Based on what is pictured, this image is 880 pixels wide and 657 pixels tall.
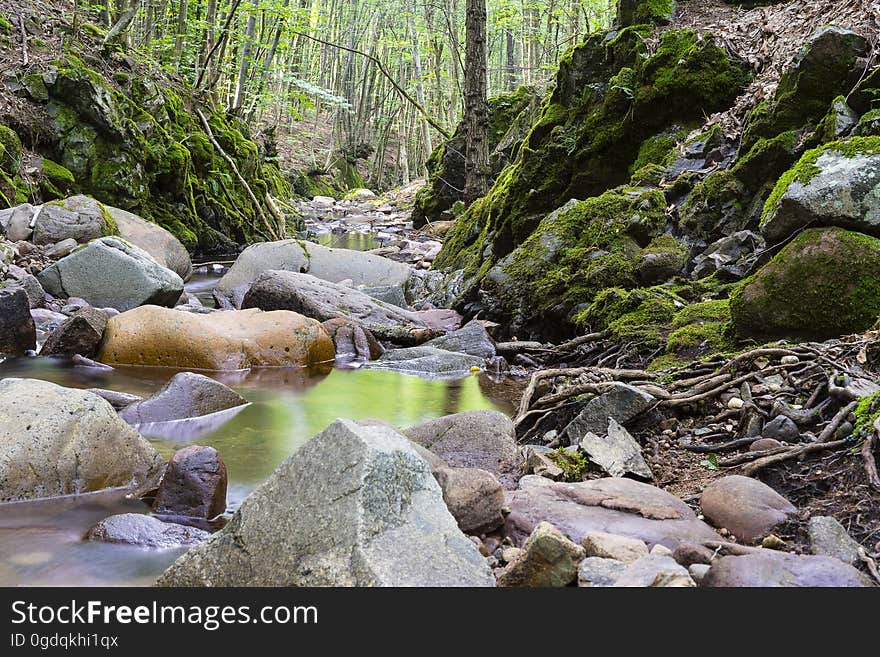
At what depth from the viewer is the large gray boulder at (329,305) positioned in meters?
8.59

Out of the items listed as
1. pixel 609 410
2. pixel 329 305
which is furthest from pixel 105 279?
pixel 609 410

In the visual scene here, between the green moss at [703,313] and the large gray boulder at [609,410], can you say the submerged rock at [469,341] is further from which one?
the large gray boulder at [609,410]

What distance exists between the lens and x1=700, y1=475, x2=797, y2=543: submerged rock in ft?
9.41

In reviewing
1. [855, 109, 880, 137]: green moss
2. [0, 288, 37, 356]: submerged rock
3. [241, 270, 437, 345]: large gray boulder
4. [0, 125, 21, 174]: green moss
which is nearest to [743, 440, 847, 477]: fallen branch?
[855, 109, 880, 137]: green moss

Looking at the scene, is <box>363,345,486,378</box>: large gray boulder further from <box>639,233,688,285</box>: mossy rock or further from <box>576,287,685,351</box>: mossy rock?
<box>639,233,688,285</box>: mossy rock

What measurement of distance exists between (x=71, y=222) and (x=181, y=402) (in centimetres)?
595

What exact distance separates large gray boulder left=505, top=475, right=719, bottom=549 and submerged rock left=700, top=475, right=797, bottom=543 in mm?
96

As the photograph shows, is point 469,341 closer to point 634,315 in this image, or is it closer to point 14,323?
point 634,315

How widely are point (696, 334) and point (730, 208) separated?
2098mm

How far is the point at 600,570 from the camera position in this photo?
234 centimetres

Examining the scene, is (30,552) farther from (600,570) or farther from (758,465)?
(758,465)

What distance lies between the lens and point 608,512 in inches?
118

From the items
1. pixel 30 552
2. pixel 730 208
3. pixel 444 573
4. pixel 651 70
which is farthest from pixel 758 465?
pixel 651 70

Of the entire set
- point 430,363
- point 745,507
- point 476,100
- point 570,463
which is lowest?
point 430,363
